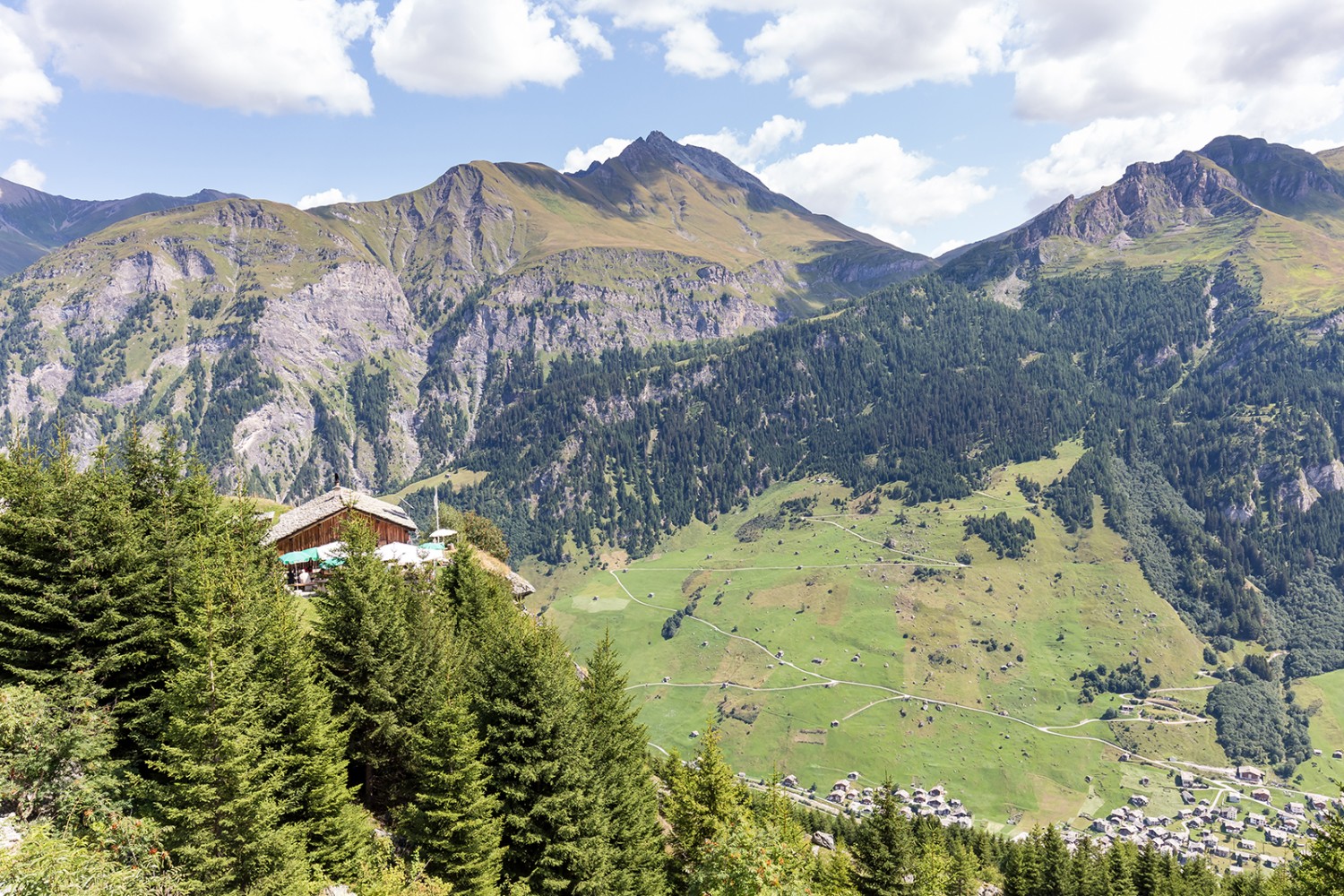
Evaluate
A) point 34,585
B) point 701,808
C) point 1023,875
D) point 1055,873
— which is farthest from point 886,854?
point 34,585

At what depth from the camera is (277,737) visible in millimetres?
34938

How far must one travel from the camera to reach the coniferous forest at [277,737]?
30719 millimetres

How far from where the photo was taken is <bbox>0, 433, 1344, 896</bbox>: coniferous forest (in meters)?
30.7

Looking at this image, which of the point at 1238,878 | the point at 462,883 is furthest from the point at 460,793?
the point at 1238,878

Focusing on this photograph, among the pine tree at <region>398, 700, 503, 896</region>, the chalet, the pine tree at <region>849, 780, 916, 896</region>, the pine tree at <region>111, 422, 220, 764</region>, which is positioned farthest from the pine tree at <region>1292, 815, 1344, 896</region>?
the chalet

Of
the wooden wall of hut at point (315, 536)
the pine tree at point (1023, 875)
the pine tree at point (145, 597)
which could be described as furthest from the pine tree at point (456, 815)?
the pine tree at point (1023, 875)

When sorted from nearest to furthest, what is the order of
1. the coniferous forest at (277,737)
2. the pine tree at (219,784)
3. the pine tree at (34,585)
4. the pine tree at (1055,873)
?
the pine tree at (219,784), the coniferous forest at (277,737), the pine tree at (34,585), the pine tree at (1055,873)

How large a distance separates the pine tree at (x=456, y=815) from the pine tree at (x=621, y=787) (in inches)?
295

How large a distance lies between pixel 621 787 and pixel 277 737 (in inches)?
925

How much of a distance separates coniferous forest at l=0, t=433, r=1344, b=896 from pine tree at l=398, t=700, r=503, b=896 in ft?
0.45

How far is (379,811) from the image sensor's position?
45.2 meters

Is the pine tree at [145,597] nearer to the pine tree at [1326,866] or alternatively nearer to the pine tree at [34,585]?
the pine tree at [34,585]

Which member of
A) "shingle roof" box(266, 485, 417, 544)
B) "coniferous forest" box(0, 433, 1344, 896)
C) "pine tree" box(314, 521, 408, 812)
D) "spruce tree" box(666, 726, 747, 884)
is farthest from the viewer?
"shingle roof" box(266, 485, 417, 544)

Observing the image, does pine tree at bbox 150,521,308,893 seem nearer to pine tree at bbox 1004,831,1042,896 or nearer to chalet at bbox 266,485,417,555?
chalet at bbox 266,485,417,555
